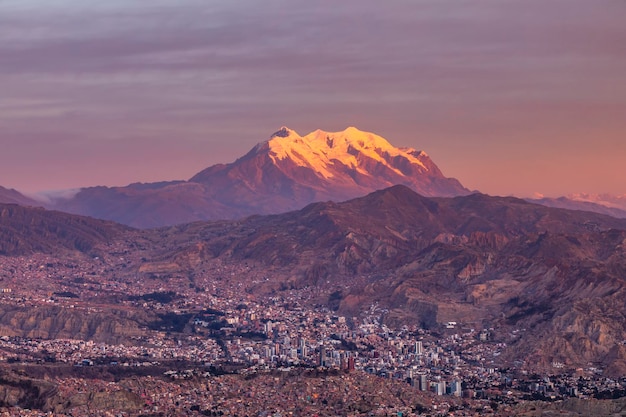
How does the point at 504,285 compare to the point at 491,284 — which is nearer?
the point at 504,285

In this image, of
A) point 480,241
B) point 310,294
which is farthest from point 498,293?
point 480,241

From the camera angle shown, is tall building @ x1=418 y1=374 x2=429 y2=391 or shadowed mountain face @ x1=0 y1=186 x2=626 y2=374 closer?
tall building @ x1=418 y1=374 x2=429 y2=391

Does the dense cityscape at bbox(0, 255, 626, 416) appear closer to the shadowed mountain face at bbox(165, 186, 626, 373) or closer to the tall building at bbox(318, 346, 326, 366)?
the tall building at bbox(318, 346, 326, 366)

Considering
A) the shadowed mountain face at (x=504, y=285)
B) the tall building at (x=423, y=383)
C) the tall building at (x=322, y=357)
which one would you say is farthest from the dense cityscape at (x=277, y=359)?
the shadowed mountain face at (x=504, y=285)

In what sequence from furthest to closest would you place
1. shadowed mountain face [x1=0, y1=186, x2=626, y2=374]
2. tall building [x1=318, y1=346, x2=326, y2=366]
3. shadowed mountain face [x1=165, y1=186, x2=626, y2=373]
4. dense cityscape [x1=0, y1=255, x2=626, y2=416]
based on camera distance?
shadowed mountain face [x1=0, y1=186, x2=626, y2=374] < shadowed mountain face [x1=165, y1=186, x2=626, y2=373] < tall building [x1=318, y1=346, x2=326, y2=366] < dense cityscape [x1=0, y1=255, x2=626, y2=416]

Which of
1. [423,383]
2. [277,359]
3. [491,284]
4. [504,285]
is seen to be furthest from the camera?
[491,284]

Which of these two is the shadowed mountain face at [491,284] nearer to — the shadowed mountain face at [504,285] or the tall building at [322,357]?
the shadowed mountain face at [504,285]

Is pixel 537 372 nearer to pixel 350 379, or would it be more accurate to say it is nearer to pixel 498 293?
pixel 350 379

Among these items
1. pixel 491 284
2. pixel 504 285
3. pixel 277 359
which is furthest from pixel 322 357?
pixel 504 285

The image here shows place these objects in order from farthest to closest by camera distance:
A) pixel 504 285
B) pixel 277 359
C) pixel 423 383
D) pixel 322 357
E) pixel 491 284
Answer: pixel 491 284
pixel 504 285
pixel 277 359
pixel 322 357
pixel 423 383

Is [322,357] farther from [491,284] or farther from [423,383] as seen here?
[491,284]

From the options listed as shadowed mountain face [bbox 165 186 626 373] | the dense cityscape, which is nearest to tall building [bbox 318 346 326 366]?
the dense cityscape
